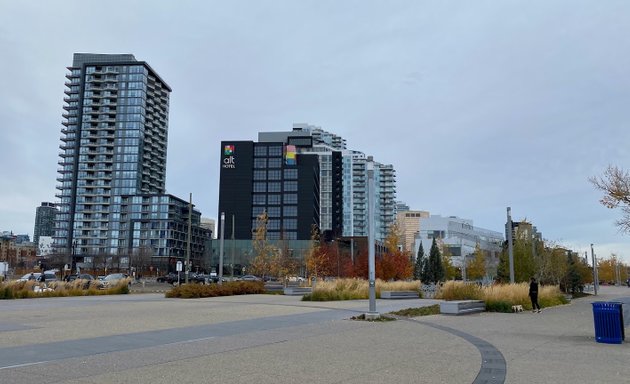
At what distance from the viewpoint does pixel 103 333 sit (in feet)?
42.8

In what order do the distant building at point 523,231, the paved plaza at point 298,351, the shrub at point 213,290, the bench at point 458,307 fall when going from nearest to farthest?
the paved plaza at point 298,351
the bench at point 458,307
the shrub at point 213,290
the distant building at point 523,231

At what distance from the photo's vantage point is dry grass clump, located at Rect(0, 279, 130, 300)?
30.2 metres

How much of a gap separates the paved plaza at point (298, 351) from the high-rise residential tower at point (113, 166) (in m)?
133

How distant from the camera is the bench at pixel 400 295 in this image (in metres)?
30.2

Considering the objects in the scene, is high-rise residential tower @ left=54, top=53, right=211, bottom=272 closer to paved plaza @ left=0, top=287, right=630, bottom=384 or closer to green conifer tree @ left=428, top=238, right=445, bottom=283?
green conifer tree @ left=428, top=238, right=445, bottom=283

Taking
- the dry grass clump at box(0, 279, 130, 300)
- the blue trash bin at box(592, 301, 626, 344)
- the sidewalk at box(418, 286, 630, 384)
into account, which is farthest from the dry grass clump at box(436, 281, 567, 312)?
the dry grass clump at box(0, 279, 130, 300)

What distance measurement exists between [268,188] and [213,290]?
4256 inches

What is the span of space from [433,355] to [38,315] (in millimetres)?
14271

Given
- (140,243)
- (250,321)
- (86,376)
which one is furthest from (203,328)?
(140,243)

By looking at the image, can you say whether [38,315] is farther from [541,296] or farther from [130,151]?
[130,151]

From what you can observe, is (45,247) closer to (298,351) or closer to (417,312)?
(417,312)

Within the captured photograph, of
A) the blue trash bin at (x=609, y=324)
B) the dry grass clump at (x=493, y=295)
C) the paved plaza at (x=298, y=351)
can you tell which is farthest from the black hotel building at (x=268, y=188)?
the blue trash bin at (x=609, y=324)

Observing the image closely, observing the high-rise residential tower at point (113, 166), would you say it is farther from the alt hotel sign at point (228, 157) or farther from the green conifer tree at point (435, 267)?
the green conifer tree at point (435, 267)

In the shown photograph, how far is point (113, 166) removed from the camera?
503 feet
